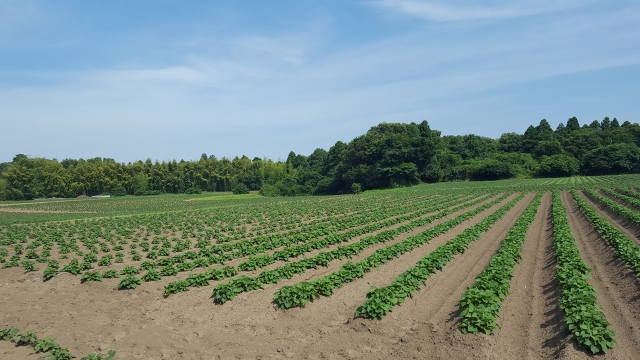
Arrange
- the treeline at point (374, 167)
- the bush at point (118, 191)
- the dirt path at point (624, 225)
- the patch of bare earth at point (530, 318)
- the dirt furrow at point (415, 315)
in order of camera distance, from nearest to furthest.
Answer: the patch of bare earth at point (530, 318), the dirt furrow at point (415, 315), the dirt path at point (624, 225), the treeline at point (374, 167), the bush at point (118, 191)

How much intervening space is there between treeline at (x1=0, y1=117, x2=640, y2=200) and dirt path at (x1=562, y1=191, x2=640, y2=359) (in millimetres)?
69677

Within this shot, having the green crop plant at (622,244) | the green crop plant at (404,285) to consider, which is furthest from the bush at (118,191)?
the green crop plant at (622,244)

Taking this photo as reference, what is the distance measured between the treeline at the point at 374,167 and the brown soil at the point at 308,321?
7540 centimetres

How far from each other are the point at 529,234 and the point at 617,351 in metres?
14.1

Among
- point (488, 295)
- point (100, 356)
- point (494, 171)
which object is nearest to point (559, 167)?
point (494, 171)

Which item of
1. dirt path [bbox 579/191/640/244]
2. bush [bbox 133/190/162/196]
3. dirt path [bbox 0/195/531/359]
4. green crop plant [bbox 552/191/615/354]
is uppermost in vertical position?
bush [bbox 133/190/162/196]

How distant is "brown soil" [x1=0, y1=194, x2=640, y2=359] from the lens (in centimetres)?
754

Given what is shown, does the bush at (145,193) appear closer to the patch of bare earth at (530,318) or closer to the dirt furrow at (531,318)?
the dirt furrow at (531,318)

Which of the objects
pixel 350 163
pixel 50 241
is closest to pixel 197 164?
pixel 350 163

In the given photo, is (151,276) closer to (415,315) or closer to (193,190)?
(415,315)

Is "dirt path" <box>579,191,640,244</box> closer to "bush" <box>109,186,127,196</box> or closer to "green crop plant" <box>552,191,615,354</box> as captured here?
"green crop plant" <box>552,191,615,354</box>

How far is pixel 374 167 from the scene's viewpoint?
297 ft

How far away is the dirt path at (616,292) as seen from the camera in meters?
7.06

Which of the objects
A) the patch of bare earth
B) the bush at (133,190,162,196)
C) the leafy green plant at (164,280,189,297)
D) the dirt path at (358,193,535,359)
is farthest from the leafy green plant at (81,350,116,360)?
the bush at (133,190,162,196)
